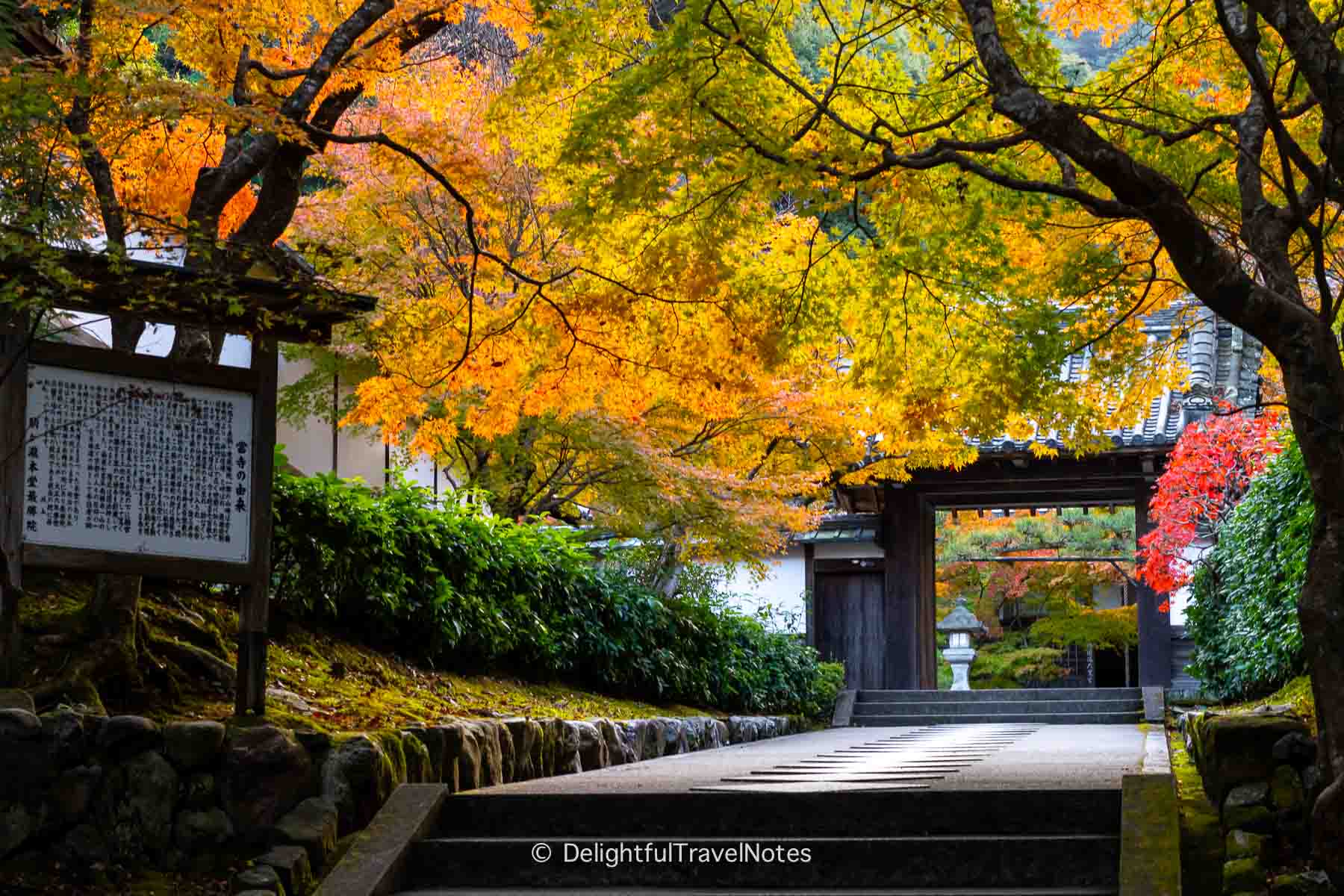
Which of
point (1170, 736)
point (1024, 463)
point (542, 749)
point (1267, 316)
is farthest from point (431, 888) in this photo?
point (1024, 463)

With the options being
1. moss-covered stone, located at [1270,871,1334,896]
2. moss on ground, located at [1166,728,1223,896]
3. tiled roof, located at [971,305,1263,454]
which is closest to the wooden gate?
tiled roof, located at [971,305,1263,454]

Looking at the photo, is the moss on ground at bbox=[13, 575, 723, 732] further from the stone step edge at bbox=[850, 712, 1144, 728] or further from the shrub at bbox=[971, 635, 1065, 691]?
the shrub at bbox=[971, 635, 1065, 691]

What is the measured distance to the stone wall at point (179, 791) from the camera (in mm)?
5801

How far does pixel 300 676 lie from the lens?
8258 mm

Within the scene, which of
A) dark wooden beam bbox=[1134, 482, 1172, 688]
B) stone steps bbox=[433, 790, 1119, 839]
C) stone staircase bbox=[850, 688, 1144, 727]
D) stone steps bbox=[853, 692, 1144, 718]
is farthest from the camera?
dark wooden beam bbox=[1134, 482, 1172, 688]

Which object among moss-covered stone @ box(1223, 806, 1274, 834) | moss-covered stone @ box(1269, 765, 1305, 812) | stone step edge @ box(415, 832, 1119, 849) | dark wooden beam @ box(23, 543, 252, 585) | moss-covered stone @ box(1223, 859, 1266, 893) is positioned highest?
dark wooden beam @ box(23, 543, 252, 585)

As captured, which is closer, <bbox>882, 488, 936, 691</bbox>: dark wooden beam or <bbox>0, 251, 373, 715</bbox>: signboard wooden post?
<bbox>0, 251, 373, 715</bbox>: signboard wooden post

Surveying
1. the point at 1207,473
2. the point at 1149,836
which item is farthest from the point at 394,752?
the point at 1207,473

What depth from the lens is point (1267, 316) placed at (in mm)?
5516

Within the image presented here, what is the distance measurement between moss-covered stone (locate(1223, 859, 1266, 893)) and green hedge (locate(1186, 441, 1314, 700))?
3.32 metres

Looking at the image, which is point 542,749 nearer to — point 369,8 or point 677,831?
point 677,831

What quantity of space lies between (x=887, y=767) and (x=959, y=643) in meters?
15.9

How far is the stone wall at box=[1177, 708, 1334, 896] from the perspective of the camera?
534 centimetres

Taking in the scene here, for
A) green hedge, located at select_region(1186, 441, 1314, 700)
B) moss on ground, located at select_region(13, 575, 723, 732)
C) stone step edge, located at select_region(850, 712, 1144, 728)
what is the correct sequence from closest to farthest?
moss on ground, located at select_region(13, 575, 723, 732) < green hedge, located at select_region(1186, 441, 1314, 700) < stone step edge, located at select_region(850, 712, 1144, 728)
